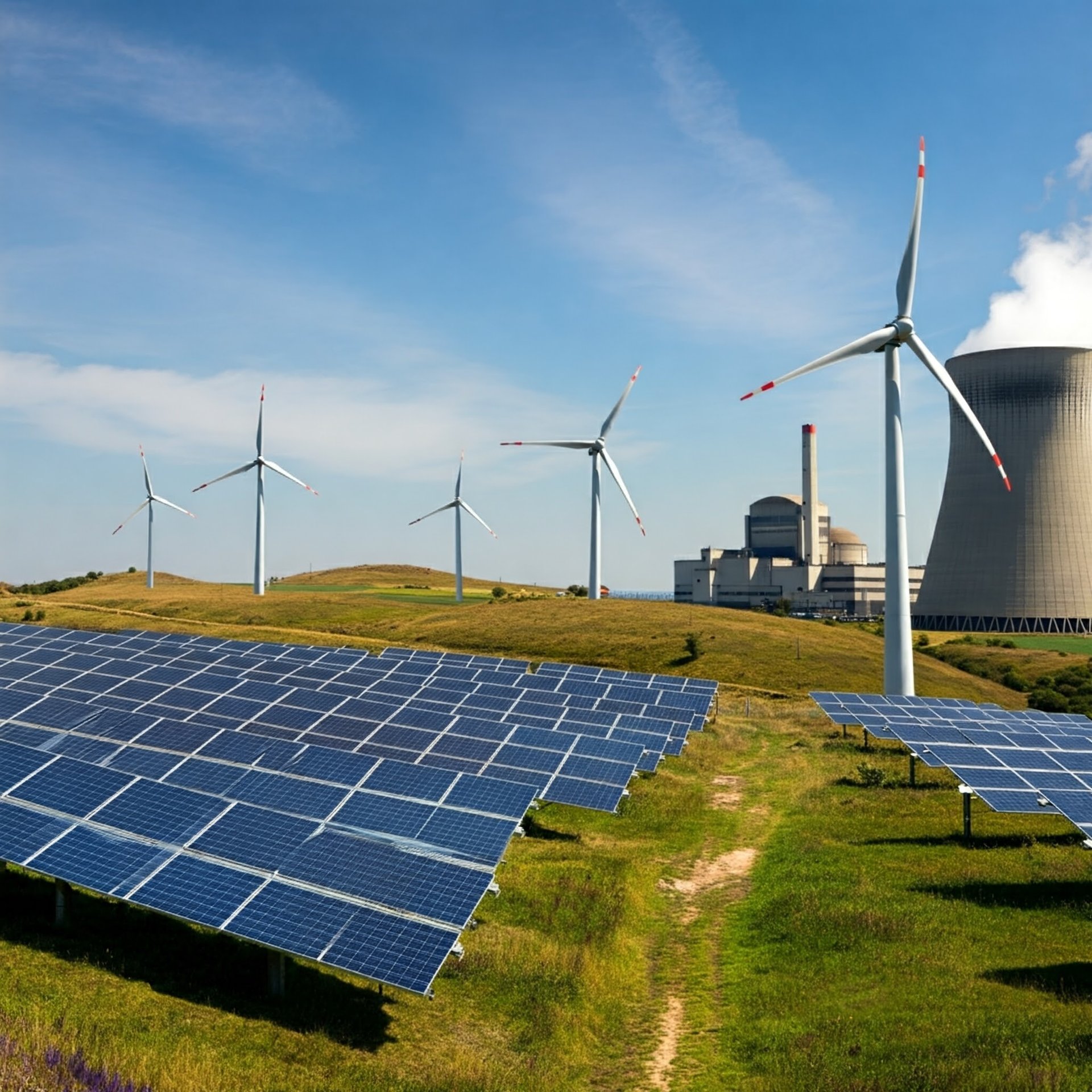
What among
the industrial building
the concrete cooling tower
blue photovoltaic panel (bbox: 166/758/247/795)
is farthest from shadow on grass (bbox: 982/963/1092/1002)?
the industrial building

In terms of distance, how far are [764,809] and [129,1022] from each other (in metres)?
27.1

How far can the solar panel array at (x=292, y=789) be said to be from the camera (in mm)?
17438

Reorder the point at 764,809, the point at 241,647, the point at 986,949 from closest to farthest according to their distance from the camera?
the point at 986,949
the point at 764,809
the point at 241,647

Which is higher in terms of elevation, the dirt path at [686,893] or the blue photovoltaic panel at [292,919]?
the blue photovoltaic panel at [292,919]

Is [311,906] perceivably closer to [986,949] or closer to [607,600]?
[986,949]

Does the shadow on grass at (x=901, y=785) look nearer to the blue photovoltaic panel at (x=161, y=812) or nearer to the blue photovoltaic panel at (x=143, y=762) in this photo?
the blue photovoltaic panel at (x=143, y=762)

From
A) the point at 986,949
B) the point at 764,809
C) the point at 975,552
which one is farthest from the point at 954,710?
the point at 975,552

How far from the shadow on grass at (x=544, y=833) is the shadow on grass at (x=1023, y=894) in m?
11.0

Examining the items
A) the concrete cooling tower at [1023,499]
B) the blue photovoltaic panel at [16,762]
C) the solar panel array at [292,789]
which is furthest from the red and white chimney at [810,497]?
the blue photovoltaic panel at [16,762]

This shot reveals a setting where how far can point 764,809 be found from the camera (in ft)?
125

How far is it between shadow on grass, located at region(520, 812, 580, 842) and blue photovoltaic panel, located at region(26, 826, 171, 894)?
49.8ft

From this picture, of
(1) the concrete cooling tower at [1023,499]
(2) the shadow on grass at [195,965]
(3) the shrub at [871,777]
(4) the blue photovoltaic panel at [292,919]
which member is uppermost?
(1) the concrete cooling tower at [1023,499]

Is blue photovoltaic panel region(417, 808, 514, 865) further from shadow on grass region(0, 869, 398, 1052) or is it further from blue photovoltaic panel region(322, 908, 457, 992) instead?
shadow on grass region(0, 869, 398, 1052)

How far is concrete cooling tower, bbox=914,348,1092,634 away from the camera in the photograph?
113375mm
